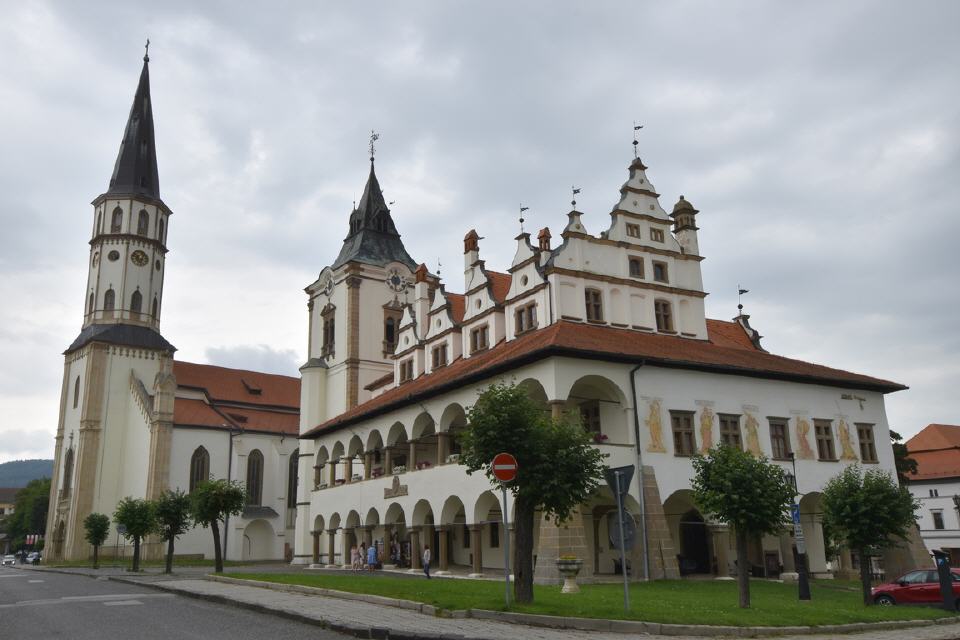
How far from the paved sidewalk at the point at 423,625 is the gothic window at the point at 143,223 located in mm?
56196

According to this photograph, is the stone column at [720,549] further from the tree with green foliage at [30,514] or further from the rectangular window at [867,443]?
the tree with green foliage at [30,514]

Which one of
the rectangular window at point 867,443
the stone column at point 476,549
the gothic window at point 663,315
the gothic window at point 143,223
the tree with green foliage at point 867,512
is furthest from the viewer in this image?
the gothic window at point 143,223

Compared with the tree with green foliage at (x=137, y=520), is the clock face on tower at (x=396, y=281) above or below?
above

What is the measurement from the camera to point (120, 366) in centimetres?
6425

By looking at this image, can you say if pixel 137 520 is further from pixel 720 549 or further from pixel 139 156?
pixel 139 156

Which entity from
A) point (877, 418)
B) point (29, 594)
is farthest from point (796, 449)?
point (29, 594)

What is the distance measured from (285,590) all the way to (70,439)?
4901cm

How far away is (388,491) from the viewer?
3753 cm

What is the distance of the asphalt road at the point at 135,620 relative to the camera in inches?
557

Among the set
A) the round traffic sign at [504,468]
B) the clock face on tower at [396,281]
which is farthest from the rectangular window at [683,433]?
the clock face on tower at [396,281]

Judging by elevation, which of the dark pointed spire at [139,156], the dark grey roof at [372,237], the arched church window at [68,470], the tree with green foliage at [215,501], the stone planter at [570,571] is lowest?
the stone planter at [570,571]

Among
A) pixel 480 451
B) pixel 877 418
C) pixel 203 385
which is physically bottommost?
pixel 480 451

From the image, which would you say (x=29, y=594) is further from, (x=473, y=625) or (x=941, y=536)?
(x=941, y=536)

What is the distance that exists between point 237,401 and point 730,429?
49.3 metres
